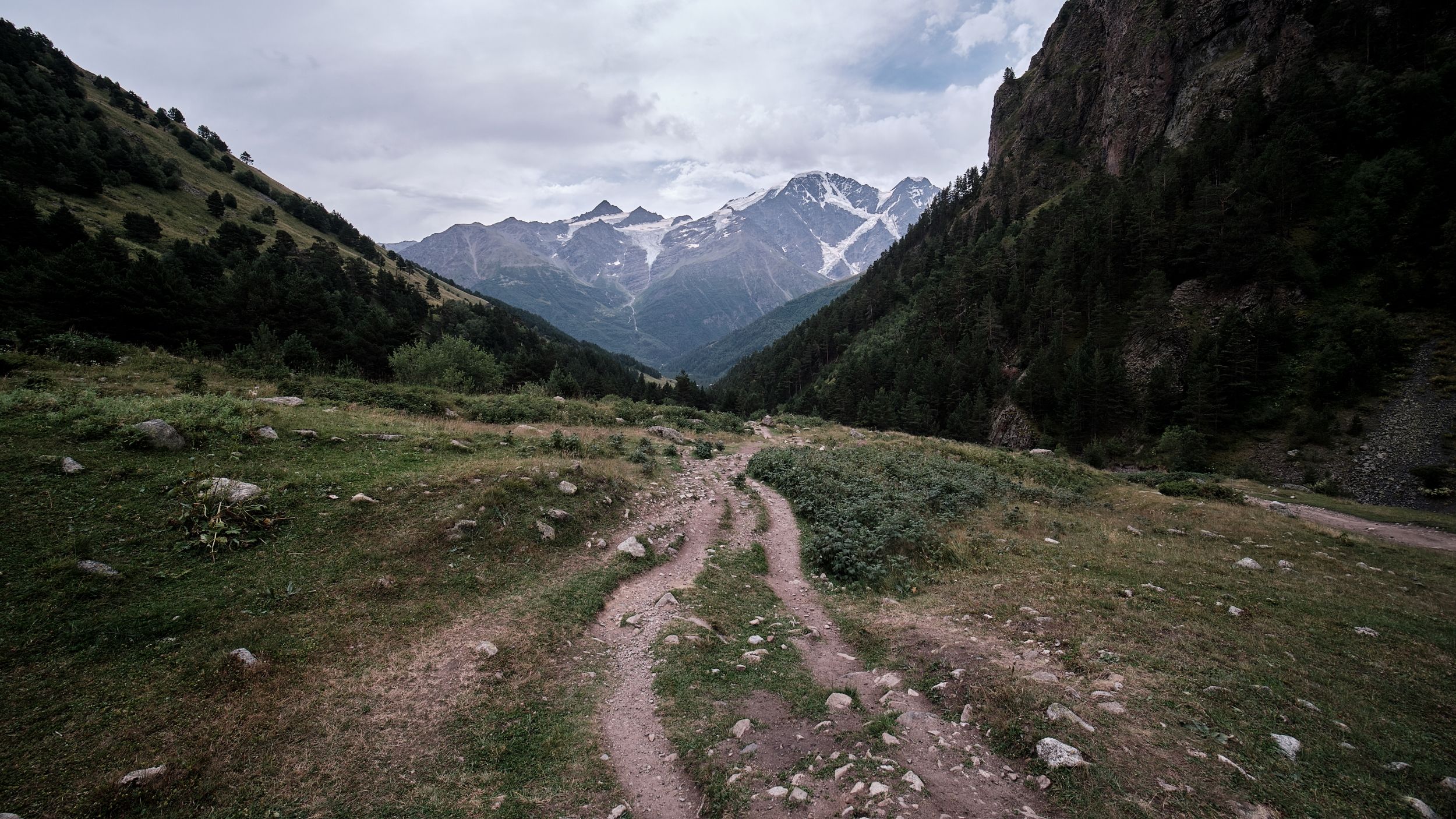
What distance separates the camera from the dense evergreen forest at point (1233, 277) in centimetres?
4212

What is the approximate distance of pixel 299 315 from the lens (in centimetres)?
4528

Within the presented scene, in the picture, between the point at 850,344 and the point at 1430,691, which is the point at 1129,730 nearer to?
the point at 1430,691

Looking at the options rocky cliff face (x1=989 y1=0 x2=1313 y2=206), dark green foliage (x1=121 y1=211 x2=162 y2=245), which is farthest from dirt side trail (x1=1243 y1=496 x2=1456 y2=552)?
dark green foliage (x1=121 y1=211 x2=162 y2=245)

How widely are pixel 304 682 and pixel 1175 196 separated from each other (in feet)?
290

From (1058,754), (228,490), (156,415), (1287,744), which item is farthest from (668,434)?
(1287,744)

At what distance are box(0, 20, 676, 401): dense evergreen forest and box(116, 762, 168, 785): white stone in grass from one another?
2659cm

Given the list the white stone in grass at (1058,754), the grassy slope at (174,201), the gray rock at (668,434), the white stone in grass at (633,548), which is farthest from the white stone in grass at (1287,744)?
the grassy slope at (174,201)

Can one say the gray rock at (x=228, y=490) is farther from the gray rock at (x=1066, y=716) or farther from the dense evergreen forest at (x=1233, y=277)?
the dense evergreen forest at (x=1233, y=277)

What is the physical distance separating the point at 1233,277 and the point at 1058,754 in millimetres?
70453

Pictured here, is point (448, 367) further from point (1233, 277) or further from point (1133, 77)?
point (1133, 77)

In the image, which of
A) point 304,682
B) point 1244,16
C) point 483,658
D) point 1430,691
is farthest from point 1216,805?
point 1244,16

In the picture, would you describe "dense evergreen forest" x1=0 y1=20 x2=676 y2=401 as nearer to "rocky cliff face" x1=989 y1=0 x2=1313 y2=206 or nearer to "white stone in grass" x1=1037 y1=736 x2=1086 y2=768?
"white stone in grass" x1=1037 y1=736 x2=1086 y2=768

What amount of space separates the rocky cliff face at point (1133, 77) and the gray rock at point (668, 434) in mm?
96566

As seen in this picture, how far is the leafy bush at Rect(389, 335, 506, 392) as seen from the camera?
38.5 metres
